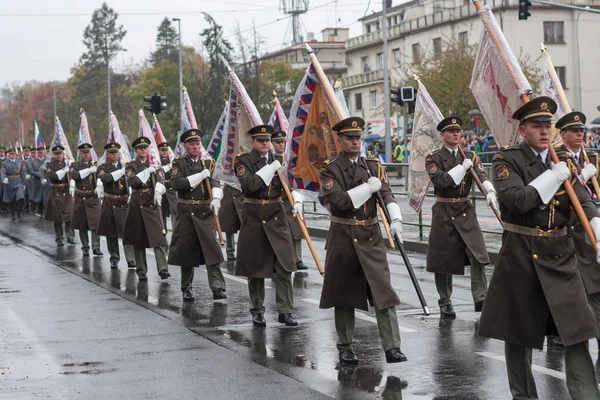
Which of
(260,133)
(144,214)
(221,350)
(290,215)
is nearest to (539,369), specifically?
(221,350)

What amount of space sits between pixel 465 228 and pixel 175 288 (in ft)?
14.7

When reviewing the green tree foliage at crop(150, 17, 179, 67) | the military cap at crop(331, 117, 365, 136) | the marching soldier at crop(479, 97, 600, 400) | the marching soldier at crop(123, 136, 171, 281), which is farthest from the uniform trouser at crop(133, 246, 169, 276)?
the green tree foliage at crop(150, 17, 179, 67)

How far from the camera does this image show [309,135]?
1038 centimetres

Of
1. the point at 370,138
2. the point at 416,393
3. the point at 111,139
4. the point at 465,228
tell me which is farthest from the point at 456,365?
the point at 370,138

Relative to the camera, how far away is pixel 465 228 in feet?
36.9

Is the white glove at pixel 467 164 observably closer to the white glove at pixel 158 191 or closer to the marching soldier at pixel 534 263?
the marching soldier at pixel 534 263

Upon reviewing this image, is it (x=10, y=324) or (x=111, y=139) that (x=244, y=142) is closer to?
(x=10, y=324)

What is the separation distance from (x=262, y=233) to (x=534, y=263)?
4.61 meters

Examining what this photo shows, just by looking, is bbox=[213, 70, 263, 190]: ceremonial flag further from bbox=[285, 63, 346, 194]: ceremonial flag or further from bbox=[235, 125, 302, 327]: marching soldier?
bbox=[285, 63, 346, 194]: ceremonial flag

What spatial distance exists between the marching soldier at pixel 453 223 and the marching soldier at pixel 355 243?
2364 mm

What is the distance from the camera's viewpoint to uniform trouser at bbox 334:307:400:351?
8539 millimetres

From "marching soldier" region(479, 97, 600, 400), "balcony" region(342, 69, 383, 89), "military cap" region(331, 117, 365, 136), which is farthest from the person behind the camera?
"balcony" region(342, 69, 383, 89)

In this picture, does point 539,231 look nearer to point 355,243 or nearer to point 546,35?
point 355,243

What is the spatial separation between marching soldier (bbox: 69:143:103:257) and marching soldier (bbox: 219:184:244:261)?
2.48 metres
